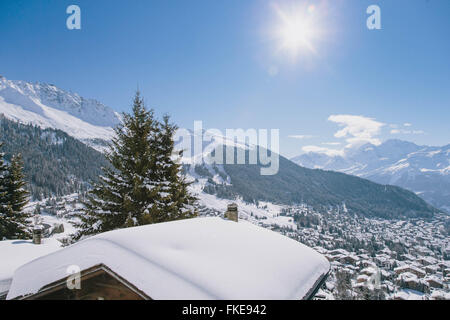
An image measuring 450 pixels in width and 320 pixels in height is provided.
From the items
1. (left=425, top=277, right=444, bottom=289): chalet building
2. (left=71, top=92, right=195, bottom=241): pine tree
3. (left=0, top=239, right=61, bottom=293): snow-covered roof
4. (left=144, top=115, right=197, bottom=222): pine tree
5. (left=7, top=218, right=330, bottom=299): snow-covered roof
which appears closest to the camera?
(left=7, top=218, right=330, bottom=299): snow-covered roof

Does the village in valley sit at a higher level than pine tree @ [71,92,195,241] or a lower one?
lower

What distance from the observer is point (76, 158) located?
199250mm

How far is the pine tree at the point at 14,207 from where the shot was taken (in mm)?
18422

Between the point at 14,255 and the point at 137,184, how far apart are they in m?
5.44

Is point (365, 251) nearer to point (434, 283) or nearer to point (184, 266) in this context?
point (434, 283)

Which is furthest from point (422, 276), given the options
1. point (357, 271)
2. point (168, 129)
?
point (168, 129)

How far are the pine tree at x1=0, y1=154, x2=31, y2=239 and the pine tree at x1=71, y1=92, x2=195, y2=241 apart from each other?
11.9 metres

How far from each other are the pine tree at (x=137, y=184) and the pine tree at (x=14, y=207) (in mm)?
11933

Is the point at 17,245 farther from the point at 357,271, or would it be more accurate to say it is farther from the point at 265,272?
the point at 357,271

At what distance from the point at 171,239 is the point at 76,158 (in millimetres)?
228490

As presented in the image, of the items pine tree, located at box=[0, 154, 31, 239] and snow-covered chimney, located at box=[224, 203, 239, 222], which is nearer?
snow-covered chimney, located at box=[224, 203, 239, 222]

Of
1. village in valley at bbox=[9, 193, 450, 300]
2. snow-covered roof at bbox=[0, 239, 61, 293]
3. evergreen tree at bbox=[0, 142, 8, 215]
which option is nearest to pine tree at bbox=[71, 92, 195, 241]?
village in valley at bbox=[9, 193, 450, 300]

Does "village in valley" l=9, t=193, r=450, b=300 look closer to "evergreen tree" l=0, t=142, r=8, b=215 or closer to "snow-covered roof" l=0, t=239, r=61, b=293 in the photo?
"snow-covered roof" l=0, t=239, r=61, b=293

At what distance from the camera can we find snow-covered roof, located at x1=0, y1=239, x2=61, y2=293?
24.7 ft
